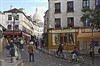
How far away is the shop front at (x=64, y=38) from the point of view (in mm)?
51775

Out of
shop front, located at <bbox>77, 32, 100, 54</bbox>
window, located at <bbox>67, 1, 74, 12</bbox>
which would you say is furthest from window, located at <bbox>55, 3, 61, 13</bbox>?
shop front, located at <bbox>77, 32, 100, 54</bbox>

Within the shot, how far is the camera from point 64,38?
5334 centimetres

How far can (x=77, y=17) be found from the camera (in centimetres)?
5166

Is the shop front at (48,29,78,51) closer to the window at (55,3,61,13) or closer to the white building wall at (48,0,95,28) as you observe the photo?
the white building wall at (48,0,95,28)

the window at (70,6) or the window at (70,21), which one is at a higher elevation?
the window at (70,6)

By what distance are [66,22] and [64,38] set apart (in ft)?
8.70

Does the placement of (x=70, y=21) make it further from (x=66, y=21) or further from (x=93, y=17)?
(x=93, y=17)

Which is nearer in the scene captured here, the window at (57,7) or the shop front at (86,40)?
the shop front at (86,40)

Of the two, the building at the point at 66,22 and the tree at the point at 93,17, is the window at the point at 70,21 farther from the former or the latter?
the tree at the point at 93,17

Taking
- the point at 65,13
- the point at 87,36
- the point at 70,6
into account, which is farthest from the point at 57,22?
the point at 87,36

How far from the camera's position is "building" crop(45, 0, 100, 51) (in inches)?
2020

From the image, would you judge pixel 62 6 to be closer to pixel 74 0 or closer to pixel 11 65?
pixel 74 0

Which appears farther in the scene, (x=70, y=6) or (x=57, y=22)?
(x=57, y=22)

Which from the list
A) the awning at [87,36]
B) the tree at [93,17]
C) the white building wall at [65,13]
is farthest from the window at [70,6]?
the tree at [93,17]
